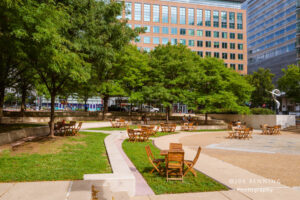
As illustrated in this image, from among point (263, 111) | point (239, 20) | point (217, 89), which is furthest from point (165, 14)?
point (263, 111)

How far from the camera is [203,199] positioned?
526 cm

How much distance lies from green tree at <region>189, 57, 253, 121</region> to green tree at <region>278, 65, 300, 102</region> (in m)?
8.54

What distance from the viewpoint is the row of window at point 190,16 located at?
66.5 metres

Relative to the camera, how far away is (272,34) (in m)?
79.4

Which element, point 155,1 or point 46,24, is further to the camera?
point 155,1

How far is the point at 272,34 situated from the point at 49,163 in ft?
291

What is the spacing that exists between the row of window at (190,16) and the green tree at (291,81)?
4095 cm

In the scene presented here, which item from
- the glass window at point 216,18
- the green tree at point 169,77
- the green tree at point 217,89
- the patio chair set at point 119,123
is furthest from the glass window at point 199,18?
the patio chair set at point 119,123

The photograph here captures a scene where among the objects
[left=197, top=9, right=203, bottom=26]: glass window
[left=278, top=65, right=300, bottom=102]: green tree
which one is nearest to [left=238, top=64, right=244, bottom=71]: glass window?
[left=197, top=9, right=203, bottom=26]: glass window

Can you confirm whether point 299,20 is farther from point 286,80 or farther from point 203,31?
point 286,80

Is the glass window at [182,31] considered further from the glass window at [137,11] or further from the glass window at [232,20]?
the glass window at [232,20]

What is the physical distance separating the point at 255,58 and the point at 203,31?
102 ft

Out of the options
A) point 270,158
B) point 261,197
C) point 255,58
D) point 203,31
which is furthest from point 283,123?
point 255,58

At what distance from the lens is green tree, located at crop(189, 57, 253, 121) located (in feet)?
92.0
